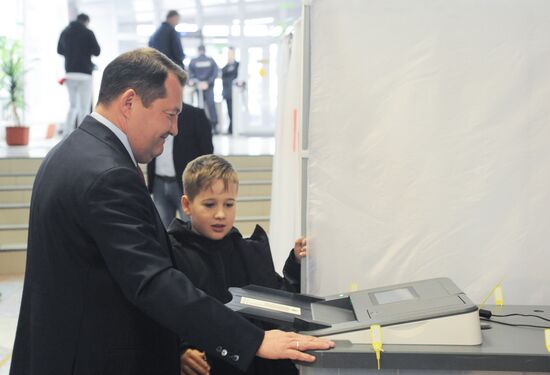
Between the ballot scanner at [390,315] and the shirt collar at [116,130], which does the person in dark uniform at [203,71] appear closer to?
the ballot scanner at [390,315]

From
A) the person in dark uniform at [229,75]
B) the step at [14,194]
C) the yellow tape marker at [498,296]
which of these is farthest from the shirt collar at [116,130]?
the person in dark uniform at [229,75]

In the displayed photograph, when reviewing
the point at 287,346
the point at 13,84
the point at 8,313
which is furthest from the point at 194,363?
the point at 13,84

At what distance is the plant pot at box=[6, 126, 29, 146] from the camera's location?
9.94 metres

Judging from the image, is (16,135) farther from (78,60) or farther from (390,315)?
(390,315)

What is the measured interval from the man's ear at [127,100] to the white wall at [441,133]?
2.63 feet

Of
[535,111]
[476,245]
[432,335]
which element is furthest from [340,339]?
[535,111]

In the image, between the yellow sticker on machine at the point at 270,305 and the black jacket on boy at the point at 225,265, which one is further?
the black jacket on boy at the point at 225,265

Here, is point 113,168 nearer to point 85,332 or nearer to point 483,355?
point 85,332

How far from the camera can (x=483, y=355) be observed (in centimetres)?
151

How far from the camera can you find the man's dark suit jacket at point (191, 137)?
14.6ft

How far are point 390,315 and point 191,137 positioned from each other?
10.00 feet

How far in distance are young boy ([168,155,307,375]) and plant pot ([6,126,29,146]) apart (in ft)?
27.8

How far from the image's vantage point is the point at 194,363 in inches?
73.0

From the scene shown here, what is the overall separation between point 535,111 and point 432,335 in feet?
3.03
